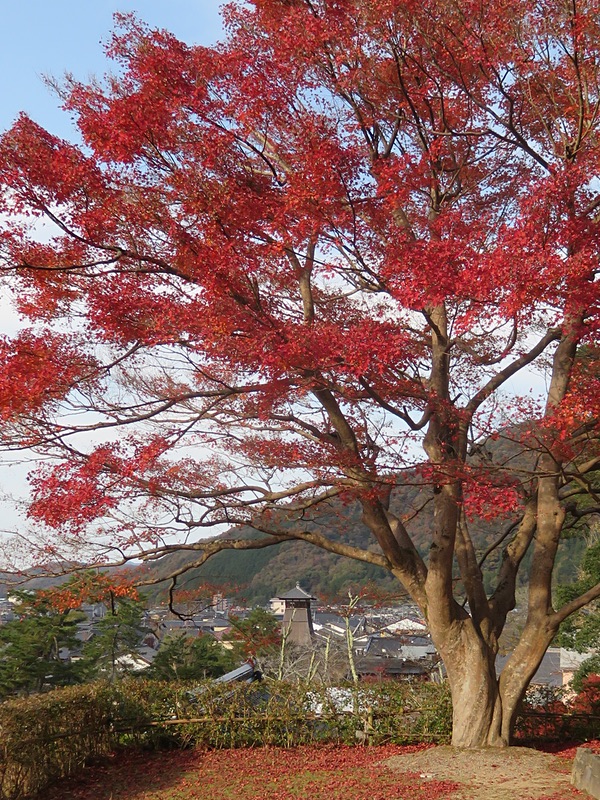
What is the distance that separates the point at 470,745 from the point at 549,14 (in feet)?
25.1

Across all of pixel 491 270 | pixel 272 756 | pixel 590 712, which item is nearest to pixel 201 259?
pixel 491 270

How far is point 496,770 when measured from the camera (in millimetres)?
6859

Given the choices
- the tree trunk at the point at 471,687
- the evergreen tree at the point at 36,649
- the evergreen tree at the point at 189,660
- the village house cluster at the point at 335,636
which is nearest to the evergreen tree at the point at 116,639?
the village house cluster at the point at 335,636

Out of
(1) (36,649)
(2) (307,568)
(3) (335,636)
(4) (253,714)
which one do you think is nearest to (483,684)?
(4) (253,714)

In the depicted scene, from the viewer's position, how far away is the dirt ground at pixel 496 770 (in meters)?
6.16

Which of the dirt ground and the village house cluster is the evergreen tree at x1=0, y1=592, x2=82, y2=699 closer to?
Answer: the village house cluster

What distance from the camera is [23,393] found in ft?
22.3

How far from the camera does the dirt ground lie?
6.16 metres

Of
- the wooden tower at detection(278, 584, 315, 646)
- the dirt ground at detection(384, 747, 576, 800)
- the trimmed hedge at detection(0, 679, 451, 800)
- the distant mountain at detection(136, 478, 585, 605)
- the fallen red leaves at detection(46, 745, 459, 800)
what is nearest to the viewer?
the dirt ground at detection(384, 747, 576, 800)

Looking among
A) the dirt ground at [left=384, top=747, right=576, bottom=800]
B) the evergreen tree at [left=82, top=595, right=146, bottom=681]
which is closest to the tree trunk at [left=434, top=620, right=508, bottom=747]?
the dirt ground at [left=384, top=747, right=576, bottom=800]

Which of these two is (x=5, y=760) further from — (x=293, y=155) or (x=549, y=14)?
(x=549, y=14)

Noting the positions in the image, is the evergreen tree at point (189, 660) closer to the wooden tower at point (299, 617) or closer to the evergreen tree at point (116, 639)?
the evergreen tree at point (116, 639)

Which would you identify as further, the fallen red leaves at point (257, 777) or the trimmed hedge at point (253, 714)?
the trimmed hedge at point (253, 714)

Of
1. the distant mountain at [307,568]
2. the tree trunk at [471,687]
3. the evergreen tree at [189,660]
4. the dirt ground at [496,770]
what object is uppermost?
the distant mountain at [307,568]
